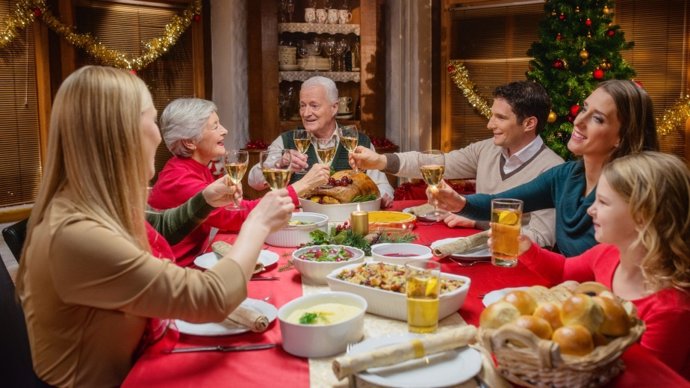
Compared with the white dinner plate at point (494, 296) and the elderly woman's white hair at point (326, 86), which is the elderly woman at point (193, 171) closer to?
the white dinner plate at point (494, 296)

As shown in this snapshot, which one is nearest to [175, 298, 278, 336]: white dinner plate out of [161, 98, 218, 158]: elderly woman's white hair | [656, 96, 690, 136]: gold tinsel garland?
[161, 98, 218, 158]: elderly woman's white hair

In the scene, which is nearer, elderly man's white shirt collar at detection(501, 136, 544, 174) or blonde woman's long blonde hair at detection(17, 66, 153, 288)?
blonde woman's long blonde hair at detection(17, 66, 153, 288)

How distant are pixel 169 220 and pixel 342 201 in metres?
0.86

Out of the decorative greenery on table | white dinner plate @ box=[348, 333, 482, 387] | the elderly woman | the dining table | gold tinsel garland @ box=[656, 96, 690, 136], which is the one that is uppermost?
gold tinsel garland @ box=[656, 96, 690, 136]

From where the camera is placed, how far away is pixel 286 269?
1964mm

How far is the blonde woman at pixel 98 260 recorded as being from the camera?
1.20 meters

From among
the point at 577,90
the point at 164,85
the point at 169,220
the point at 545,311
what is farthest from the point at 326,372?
the point at 164,85

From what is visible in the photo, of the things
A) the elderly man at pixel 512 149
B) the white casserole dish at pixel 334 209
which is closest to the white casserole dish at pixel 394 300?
the white casserole dish at pixel 334 209

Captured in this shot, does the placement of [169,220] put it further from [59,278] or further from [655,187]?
[655,187]

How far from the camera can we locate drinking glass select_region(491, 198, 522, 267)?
1.69m

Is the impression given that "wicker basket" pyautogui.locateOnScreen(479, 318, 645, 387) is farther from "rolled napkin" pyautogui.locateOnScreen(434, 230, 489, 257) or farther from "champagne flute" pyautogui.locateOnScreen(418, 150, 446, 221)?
"champagne flute" pyautogui.locateOnScreen(418, 150, 446, 221)

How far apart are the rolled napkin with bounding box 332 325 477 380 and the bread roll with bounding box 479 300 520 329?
0.27ft

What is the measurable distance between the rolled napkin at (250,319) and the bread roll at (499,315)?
52cm

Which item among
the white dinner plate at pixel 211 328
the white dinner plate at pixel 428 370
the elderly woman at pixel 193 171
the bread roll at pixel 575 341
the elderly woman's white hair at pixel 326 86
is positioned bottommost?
the white dinner plate at pixel 428 370
